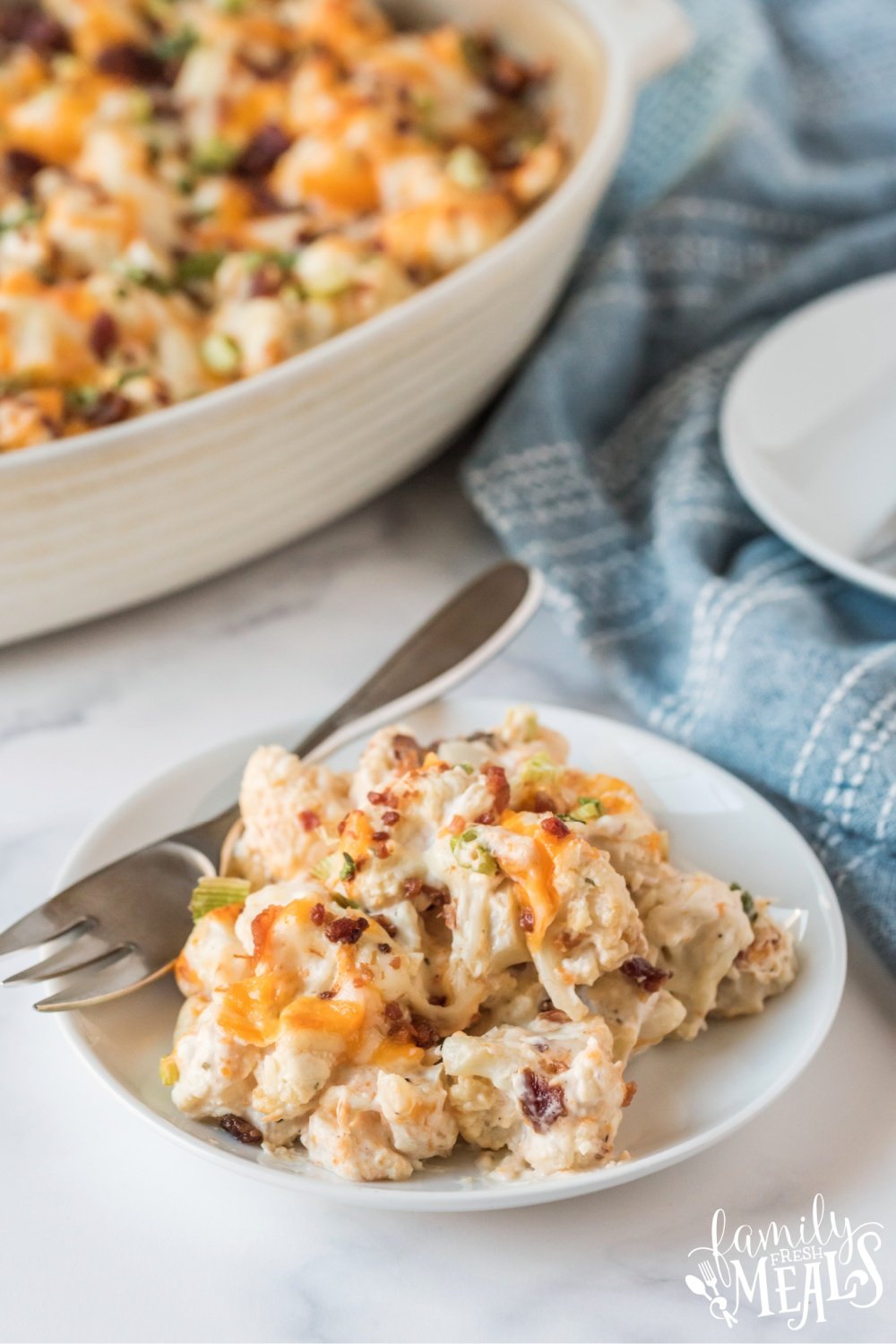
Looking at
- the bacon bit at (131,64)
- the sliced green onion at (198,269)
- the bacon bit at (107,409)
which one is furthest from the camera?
the bacon bit at (131,64)

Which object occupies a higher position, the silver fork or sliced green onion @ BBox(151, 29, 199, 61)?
sliced green onion @ BBox(151, 29, 199, 61)

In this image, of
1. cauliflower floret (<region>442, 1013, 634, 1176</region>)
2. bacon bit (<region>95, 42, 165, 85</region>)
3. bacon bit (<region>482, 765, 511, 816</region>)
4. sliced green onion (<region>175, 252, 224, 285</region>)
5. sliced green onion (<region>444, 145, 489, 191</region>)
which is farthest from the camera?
bacon bit (<region>95, 42, 165, 85</region>)

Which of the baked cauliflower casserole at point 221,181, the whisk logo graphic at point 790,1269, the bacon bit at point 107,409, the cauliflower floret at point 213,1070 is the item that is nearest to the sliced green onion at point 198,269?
the baked cauliflower casserole at point 221,181

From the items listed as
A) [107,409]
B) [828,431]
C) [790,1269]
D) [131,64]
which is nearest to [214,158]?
[131,64]

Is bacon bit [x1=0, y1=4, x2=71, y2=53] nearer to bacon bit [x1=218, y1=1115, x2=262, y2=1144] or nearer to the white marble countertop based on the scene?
the white marble countertop

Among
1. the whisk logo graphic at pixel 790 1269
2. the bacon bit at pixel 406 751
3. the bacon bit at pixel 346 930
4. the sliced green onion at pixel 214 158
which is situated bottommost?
the whisk logo graphic at pixel 790 1269

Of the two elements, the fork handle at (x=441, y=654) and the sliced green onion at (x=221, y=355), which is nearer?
the fork handle at (x=441, y=654)

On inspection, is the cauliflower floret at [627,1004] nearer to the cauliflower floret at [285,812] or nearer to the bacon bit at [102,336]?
the cauliflower floret at [285,812]

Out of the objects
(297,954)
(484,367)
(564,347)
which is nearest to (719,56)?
(564,347)

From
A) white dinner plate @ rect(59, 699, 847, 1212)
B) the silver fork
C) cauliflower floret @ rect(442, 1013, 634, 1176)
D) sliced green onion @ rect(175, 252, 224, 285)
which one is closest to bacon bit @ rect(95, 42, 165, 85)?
sliced green onion @ rect(175, 252, 224, 285)
